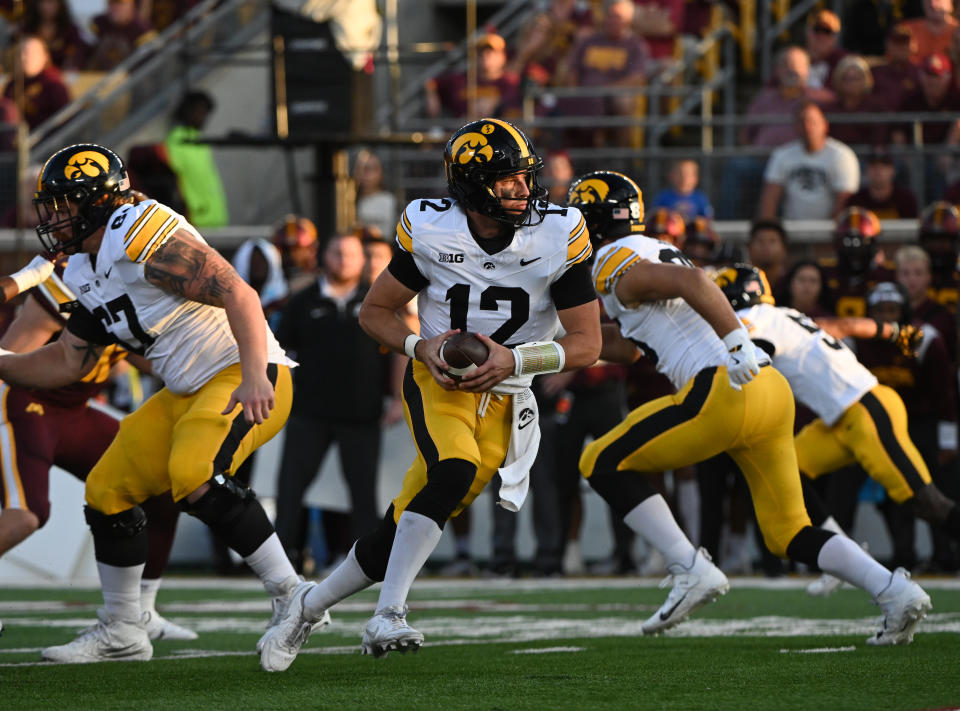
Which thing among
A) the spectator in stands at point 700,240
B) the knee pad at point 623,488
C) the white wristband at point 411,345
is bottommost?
the knee pad at point 623,488

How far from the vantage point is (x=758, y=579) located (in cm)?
962

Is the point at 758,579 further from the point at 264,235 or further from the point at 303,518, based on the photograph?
the point at 264,235

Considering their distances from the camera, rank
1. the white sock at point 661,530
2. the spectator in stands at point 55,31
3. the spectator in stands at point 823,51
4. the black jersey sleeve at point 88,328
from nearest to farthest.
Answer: the black jersey sleeve at point 88,328 < the white sock at point 661,530 < the spectator in stands at point 823,51 < the spectator in stands at point 55,31

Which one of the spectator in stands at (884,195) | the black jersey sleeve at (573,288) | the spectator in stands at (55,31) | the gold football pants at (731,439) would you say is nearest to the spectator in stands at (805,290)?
the spectator in stands at (884,195)

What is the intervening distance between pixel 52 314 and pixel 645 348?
94.7 inches

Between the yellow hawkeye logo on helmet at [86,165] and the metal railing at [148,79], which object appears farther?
the metal railing at [148,79]

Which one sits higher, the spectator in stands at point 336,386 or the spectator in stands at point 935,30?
the spectator in stands at point 935,30

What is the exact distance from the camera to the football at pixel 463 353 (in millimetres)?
5066

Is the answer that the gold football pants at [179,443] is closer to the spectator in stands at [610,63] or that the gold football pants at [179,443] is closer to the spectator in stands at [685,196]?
the spectator in stands at [685,196]

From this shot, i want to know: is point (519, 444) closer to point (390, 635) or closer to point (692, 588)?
point (390, 635)

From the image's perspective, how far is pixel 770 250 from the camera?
1007 centimetres

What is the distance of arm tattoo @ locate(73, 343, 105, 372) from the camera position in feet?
19.0

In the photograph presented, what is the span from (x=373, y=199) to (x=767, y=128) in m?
3.08

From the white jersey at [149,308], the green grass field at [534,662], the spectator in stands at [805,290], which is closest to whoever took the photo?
the green grass field at [534,662]
